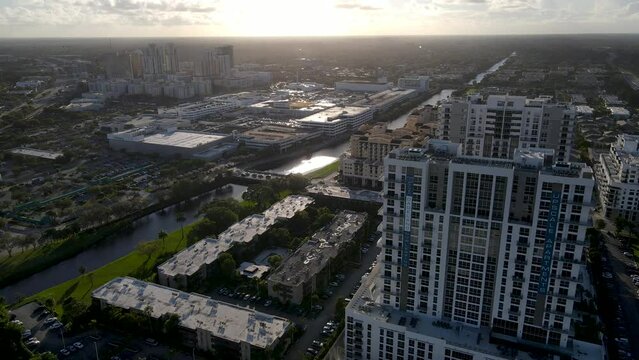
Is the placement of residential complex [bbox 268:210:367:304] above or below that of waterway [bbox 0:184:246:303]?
above

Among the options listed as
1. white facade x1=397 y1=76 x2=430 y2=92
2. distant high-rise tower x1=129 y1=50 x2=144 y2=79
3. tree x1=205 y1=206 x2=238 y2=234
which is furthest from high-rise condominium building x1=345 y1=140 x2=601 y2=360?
distant high-rise tower x1=129 y1=50 x2=144 y2=79

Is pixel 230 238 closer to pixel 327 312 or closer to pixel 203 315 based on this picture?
pixel 203 315

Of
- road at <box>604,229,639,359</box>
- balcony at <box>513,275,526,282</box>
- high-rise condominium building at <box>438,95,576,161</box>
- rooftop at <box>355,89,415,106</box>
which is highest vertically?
high-rise condominium building at <box>438,95,576,161</box>

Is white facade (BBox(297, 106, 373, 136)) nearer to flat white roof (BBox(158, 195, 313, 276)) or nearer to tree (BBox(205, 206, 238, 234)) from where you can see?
flat white roof (BBox(158, 195, 313, 276))

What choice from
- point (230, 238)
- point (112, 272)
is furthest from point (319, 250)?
point (112, 272)

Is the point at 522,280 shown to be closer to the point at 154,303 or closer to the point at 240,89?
the point at 154,303

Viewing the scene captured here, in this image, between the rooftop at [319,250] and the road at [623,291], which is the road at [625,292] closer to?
the road at [623,291]

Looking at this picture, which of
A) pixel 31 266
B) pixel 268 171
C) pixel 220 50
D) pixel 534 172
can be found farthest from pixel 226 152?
pixel 220 50

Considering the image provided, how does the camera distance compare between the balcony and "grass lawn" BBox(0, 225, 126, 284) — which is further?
"grass lawn" BBox(0, 225, 126, 284)
